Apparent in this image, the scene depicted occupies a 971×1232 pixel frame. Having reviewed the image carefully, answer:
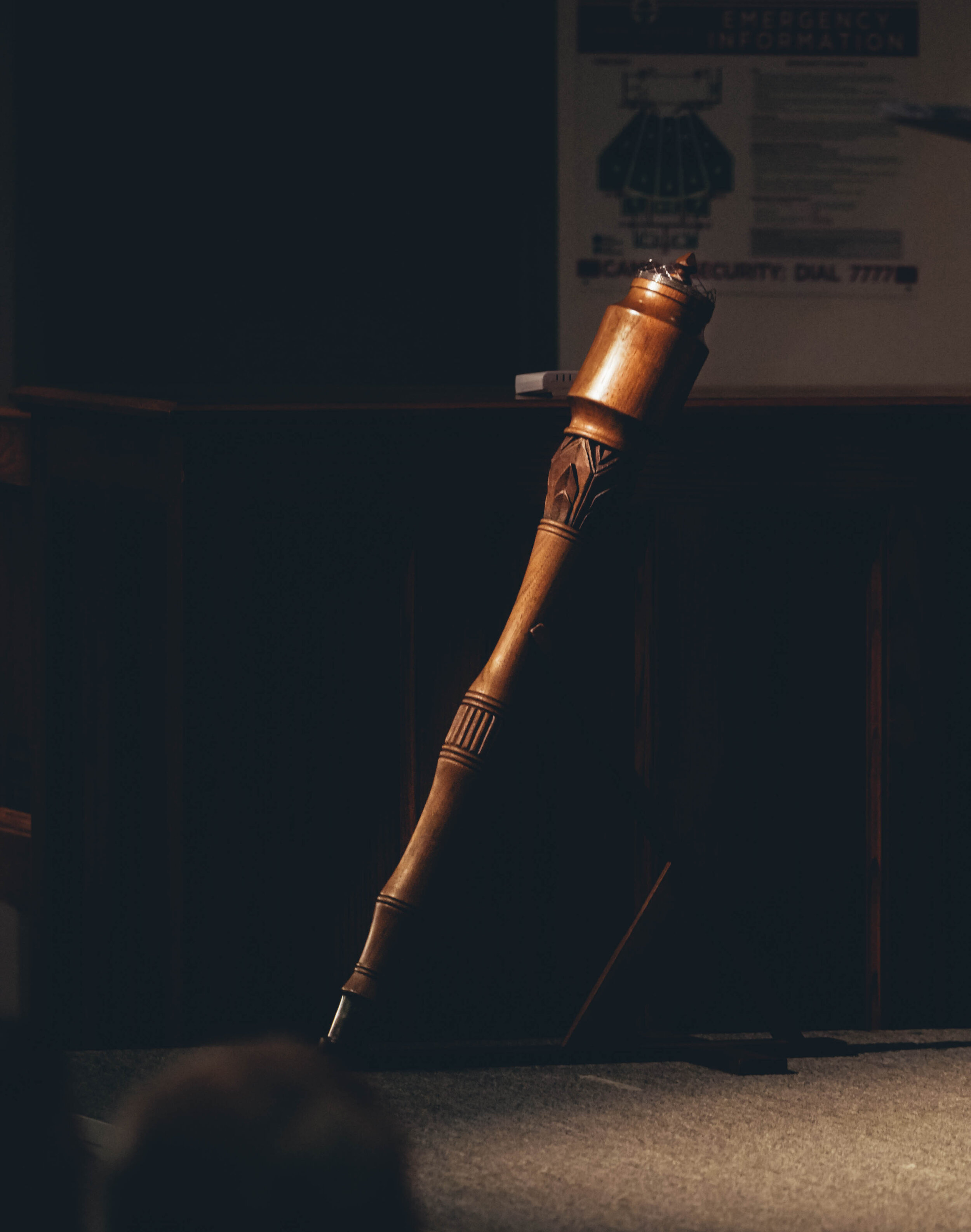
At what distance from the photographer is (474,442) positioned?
7.79 feet

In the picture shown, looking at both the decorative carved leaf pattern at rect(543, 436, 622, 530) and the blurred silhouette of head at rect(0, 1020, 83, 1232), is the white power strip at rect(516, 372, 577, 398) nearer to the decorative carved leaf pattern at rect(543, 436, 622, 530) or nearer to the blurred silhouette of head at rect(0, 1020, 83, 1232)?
the decorative carved leaf pattern at rect(543, 436, 622, 530)

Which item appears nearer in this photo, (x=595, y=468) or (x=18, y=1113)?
(x=18, y=1113)

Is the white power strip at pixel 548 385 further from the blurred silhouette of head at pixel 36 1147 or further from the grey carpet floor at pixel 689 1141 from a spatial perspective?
the blurred silhouette of head at pixel 36 1147

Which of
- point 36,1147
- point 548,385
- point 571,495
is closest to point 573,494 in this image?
point 571,495

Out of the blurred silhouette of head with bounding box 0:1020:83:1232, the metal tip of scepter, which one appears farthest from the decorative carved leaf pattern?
the blurred silhouette of head with bounding box 0:1020:83:1232

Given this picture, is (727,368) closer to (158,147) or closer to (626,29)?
(626,29)

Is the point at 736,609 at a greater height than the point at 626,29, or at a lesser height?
lesser

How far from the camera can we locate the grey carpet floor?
69.9 inches

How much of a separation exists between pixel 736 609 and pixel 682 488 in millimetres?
198

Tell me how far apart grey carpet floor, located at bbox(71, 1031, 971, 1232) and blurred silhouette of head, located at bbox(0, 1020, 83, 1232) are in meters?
0.82

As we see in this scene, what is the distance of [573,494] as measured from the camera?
7.08 ft

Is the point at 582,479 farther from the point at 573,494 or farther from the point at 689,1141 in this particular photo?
the point at 689,1141

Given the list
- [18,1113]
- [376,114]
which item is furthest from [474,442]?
[376,114]

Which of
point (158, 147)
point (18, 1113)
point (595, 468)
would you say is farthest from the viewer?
point (158, 147)
